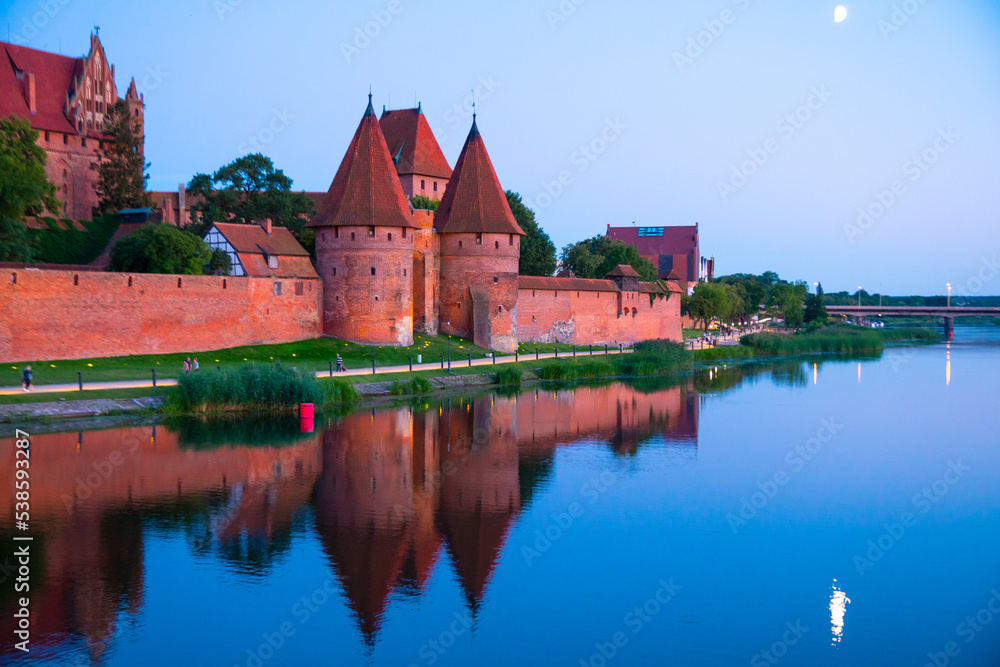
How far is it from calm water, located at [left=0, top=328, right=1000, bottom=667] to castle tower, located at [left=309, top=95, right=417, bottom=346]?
31.2 feet

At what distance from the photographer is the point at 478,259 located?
32.8 m

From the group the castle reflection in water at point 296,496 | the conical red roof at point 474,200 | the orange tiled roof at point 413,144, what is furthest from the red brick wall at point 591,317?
the castle reflection in water at point 296,496

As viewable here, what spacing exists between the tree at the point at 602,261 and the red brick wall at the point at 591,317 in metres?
3.15

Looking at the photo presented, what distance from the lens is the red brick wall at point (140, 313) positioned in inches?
843

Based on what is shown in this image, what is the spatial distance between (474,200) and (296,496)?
68.8ft

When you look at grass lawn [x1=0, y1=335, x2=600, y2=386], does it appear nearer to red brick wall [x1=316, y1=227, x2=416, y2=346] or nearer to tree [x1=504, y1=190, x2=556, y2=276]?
red brick wall [x1=316, y1=227, x2=416, y2=346]

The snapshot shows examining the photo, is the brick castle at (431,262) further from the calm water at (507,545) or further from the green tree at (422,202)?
the calm water at (507,545)

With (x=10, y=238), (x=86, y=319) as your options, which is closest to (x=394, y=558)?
(x=86, y=319)

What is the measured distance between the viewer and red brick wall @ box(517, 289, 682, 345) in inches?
1428

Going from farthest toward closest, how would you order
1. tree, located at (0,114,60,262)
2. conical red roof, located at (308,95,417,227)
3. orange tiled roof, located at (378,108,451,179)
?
orange tiled roof, located at (378,108,451,179) < conical red roof, located at (308,95,417,227) < tree, located at (0,114,60,262)

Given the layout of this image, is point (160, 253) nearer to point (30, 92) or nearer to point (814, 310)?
point (30, 92)

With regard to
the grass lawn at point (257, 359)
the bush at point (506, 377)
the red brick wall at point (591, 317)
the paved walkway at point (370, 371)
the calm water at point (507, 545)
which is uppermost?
the red brick wall at point (591, 317)

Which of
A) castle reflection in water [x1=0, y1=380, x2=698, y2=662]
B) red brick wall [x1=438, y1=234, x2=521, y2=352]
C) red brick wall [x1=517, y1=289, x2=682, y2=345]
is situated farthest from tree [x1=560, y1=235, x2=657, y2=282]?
castle reflection in water [x1=0, y1=380, x2=698, y2=662]

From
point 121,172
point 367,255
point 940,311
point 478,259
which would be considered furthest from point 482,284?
point 940,311
